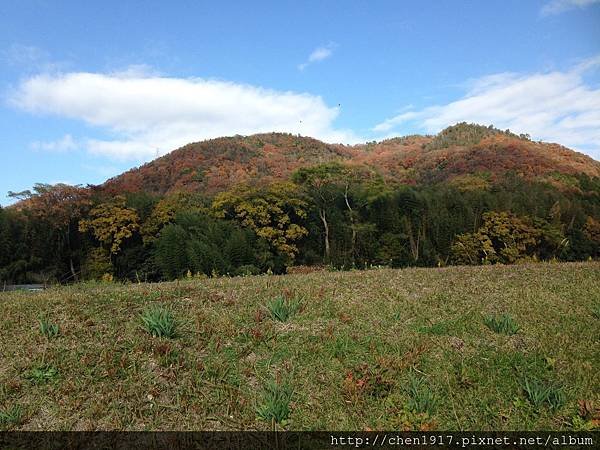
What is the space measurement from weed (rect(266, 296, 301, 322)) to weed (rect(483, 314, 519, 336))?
3.48 meters

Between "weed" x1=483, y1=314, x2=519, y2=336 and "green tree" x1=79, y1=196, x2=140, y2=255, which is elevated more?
"green tree" x1=79, y1=196, x2=140, y2=255

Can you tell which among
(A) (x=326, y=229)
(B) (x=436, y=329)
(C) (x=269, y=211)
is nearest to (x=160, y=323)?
(B) (x=436, y=329)

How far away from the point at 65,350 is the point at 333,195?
46.5m

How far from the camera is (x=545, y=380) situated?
21.5 ft

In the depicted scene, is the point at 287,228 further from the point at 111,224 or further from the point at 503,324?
the point at 503,324

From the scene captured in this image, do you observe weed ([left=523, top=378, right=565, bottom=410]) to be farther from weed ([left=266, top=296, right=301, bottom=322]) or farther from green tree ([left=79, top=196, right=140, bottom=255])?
green tree ([left=79, top=196, right=140, bottom=255])

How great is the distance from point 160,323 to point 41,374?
176 centimetres

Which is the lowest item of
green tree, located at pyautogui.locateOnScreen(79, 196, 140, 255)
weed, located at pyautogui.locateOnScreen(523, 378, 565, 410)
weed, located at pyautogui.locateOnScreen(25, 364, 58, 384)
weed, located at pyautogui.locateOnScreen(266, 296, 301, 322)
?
weed, located at pyautogui.locateOnScreen(523, 378, 565, 410)

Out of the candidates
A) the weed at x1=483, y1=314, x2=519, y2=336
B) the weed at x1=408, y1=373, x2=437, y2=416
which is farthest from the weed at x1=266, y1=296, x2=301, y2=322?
the weed at x1=483, y1=314, x2=519, y2=336

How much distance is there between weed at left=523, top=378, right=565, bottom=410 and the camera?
5.91 metres

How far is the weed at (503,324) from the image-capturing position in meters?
7.89

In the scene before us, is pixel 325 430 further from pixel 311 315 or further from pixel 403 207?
pixel 403 207

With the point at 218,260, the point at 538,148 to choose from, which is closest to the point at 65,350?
the point at 218,260

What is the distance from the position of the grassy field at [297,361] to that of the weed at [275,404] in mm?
17
